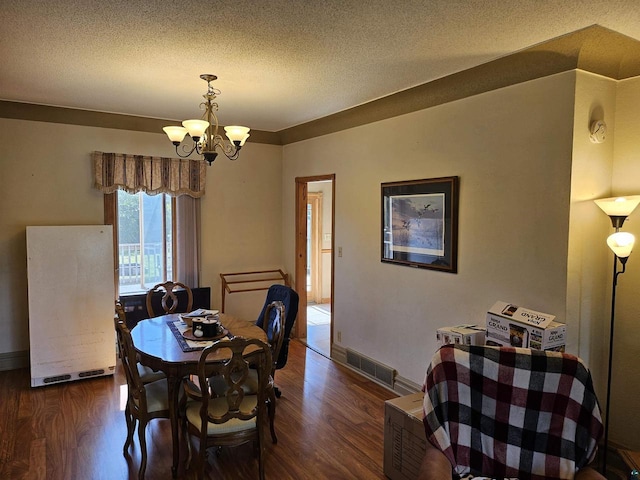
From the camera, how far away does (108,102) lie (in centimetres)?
414

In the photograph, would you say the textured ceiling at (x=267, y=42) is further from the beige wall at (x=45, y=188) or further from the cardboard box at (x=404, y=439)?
the cardboard box at (x=404, y=439)

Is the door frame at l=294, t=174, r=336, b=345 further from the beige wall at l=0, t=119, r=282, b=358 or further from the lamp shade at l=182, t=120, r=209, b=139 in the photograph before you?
the lamp shade at l=182, t=120, r=209, b=139

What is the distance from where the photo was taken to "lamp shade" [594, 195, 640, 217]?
2.61m

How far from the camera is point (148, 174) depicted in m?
4.83

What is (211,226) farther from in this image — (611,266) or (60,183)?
(611,266)

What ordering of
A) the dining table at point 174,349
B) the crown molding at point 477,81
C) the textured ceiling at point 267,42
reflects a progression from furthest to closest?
the dining table at point 174,349 → the crown molding at point 477,81 → the textured ceiling at point 267,42

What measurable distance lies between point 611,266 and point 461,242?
98 centimetres

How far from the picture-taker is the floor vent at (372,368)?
4121mm

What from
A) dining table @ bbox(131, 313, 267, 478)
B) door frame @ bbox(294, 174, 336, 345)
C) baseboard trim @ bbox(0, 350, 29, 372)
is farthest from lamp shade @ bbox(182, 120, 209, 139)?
baseboard trim @ bbox(0, 350, 29, 372)

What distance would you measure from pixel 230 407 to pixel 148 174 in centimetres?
315

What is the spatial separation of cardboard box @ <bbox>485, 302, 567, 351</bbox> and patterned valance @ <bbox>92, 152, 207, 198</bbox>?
3560 mm

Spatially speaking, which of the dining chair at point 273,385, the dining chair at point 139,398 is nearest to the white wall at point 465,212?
the dining chair at point 273,385

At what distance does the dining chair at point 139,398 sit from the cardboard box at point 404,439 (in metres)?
1.41

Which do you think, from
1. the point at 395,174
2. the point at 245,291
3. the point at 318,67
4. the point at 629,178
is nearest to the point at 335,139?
the point at 395,174
